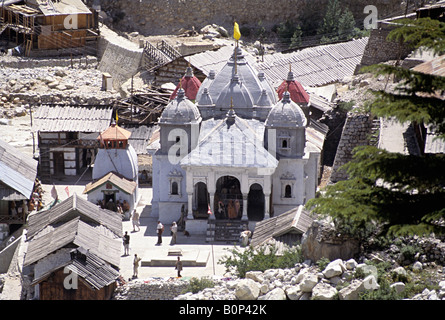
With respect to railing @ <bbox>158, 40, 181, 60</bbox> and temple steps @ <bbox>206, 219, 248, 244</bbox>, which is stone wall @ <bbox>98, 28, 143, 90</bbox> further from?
temple steps @ <bbox>206, 219, 248, 244</bbox>

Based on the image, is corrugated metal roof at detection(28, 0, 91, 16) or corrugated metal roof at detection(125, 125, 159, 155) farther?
corrugated metal roof at detection(28, 0, 91, 16)

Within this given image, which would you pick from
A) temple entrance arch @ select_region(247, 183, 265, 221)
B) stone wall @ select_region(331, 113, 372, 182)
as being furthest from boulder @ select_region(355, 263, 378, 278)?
stone wall @ select_region(331, 113, 372, 182)

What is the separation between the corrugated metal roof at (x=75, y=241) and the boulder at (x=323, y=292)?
362 inches

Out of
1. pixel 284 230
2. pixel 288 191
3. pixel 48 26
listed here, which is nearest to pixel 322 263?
pixel 284 230

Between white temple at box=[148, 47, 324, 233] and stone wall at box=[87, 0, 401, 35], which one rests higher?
stone wall at box=[87, 0, 401, 35]

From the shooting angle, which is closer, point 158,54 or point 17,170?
point 17,170

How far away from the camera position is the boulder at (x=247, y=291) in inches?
1043

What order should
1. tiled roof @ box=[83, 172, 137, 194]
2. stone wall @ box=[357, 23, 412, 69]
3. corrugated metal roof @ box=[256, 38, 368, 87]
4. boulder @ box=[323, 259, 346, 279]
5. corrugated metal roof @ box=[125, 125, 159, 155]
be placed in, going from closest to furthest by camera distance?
boulder @ box=[323, 259, 346, 279] → tiled roof @ box=[83, 172, 137, 194] → corrugated metal roof @ box=[125, 125, 159, 155] → stone wall @ box=[357, 23, 412, 69] → corrugated metal roof @ box=[256, 38, 368, 87]

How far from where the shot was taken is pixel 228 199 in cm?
4041

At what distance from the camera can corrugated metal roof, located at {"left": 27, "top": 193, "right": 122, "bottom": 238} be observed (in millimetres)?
35031

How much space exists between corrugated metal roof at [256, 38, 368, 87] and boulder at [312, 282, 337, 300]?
30.7m

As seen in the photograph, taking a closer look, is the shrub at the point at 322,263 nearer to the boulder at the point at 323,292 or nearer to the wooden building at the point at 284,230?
the boulder at the point at 323,292

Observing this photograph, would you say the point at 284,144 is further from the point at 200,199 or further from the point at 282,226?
the point at 282,226

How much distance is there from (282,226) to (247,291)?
28.2ft
